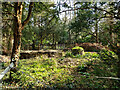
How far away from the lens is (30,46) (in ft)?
32.3

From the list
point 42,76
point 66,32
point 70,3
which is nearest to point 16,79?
point 42,76

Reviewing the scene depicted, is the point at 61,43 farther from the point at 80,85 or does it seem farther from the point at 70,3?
the point at 70,3

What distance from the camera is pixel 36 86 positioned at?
103 inches

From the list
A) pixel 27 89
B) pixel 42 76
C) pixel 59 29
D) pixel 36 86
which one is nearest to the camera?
pixel 27 89

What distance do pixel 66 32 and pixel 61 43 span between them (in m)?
1.26

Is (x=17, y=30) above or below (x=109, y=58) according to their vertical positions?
above

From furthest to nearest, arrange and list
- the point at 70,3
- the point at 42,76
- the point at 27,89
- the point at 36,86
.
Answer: the point at 42,76
the point at 36,86
the point at 27,89
the point at 70,3

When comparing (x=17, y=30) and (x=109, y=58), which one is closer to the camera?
(x=109, y=58)

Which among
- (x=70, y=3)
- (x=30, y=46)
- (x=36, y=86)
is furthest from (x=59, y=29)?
(x=70, y=3)

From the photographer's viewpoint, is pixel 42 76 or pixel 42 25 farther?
pixel 42 25

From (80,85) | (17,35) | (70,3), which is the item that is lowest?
(80,85)

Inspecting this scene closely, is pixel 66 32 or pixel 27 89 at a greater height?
pixel 66 32

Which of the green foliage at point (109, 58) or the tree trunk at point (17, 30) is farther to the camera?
the tree trunk at point (17, 30)

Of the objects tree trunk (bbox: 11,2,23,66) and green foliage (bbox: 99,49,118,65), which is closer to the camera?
green foliage (bbox: 99,49,118,65)
